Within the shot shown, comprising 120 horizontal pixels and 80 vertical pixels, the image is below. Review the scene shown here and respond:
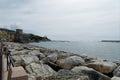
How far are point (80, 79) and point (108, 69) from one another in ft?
9.28

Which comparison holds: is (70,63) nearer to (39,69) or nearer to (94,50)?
(39,69)

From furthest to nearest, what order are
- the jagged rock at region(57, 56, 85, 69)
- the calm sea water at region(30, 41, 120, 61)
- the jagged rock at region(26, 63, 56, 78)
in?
the calm sea water at region(30, 41, 120, 61), the jagged rock at region(57, 56, 85, 69), the jagged rock at region(26, 63, 56, 78)

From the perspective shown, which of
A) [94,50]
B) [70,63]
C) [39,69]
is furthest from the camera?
[94,50]

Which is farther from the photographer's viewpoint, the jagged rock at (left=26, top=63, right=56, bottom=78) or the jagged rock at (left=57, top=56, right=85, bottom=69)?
the jagged rock at (left=57, top=56, right=85, bottom=69)

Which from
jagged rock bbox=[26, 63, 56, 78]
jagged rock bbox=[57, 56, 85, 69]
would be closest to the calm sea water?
jagged rock bbox=[57, 56, 85, 69]

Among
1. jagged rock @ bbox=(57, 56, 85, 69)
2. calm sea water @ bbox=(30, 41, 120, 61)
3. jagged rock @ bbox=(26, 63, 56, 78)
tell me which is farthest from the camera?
calm sea water @ bbox=(30, 41, 120, 61)

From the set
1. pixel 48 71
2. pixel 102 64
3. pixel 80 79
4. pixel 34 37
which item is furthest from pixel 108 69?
pixel 34 37

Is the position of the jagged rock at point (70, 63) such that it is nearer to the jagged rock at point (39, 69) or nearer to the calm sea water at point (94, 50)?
the jagged rock at point (39, 69)

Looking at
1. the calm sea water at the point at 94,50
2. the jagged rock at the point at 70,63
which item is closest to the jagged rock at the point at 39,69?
the jagged rock at the point at 70,63

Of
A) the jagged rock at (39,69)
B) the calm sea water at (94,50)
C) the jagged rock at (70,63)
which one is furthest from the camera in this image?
the calm sea water at (94,50)

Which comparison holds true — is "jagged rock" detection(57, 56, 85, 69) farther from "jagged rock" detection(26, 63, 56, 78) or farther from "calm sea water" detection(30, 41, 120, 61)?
"calm sea water" detection(30, 41, 120, 61)

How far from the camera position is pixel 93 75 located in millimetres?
4609

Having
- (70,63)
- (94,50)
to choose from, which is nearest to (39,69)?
(70,63)

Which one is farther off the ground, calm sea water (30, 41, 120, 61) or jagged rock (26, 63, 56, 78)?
jagged rock (26, 63, 56, 78)
